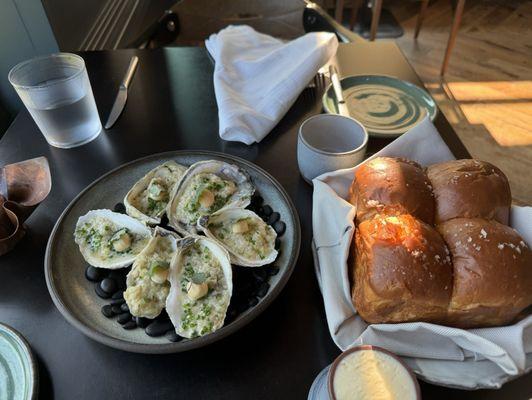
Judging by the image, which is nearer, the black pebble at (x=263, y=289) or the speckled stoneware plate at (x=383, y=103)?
the black pebble at (x=263, y=289)

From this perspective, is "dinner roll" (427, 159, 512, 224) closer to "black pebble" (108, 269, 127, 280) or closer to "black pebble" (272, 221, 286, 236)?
"black pebble" (272, 221, 286, 236)

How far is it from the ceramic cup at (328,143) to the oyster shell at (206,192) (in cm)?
12

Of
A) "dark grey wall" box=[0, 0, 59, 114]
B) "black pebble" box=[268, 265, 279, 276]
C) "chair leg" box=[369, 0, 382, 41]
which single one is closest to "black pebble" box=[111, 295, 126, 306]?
"black pebble" box=[268, 265, 279, 276]

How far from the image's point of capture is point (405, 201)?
65cm

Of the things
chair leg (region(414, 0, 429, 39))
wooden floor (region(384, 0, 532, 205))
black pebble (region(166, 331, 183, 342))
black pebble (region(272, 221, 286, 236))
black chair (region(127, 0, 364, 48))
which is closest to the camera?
black pebble (region(166, 331, 183, 342))

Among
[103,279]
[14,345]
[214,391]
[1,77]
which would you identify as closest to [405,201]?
[214,391]

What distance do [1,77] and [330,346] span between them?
1.35 meters

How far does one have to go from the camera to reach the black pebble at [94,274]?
687 mm

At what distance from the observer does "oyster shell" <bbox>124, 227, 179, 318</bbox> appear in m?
0.62

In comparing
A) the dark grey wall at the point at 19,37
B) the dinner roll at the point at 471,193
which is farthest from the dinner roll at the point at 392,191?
the dark grey wall at the point at 19,37

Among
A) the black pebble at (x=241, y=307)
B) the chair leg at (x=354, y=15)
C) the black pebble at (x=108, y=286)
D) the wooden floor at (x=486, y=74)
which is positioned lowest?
the wooden floor at (x=486, y=74)

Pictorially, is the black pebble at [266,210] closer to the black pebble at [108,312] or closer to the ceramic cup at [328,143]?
the ceramic cup at [328,143]

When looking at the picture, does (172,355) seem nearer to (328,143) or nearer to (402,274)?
(402,274)

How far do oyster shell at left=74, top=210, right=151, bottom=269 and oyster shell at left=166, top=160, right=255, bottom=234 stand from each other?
2.6 inches
